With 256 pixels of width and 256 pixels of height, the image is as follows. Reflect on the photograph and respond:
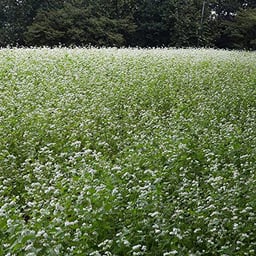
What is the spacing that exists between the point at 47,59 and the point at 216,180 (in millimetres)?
9623

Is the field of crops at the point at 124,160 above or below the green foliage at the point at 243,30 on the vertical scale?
below

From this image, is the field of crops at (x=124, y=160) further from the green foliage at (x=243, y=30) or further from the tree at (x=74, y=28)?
the green foliage at (x=243, y=30)

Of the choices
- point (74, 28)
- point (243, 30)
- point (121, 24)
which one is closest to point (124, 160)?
point (74, 28)

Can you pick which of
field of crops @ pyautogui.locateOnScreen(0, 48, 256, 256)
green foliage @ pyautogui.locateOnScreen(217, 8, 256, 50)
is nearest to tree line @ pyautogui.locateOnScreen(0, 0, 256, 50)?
green foliage @ pyautogui.locateOnScreen(217, 8, 256, 50)

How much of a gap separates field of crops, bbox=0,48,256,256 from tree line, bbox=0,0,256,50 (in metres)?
15.7

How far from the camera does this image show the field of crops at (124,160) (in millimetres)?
3395

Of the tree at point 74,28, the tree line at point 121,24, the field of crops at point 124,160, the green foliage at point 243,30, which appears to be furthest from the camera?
the green foliage at point 243,30

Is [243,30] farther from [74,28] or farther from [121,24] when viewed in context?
[74,28]

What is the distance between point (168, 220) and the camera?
367 cm

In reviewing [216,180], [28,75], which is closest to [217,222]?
[216,180]

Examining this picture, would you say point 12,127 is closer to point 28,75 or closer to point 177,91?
point 28,75

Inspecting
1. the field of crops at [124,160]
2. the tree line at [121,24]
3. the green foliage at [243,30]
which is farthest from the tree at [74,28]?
the field of crops at [124,160]

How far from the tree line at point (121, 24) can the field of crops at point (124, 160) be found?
1571 centimetres

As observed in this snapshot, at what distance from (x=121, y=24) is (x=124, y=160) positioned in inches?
992
